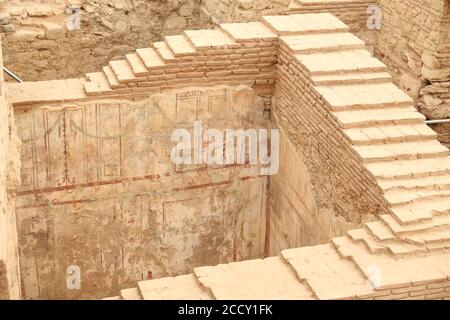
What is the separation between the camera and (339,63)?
750 centimetres

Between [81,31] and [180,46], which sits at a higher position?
[180,46]

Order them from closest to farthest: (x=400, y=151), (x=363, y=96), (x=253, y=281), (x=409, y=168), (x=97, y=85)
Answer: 1. (x=253, y=281)
2. (x=409, y=168)
3. (x=400, y=151)
4. (x=363, y=96)
5. (x=97, y=85)

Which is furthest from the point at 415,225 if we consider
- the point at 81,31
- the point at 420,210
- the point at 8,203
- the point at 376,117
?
the point at 81,31

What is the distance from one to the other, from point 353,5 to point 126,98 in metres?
3.71

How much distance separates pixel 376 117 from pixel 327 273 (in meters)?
1.76

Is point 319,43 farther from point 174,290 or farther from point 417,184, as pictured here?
point 174,290

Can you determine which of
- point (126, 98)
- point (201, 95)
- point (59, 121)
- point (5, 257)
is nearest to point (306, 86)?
point (201, 95)

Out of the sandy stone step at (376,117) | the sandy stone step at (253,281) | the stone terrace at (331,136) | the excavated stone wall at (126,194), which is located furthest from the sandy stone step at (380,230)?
the excavated stone wall at (126,194)

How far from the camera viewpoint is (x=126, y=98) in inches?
303

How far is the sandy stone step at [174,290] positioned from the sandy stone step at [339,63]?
2521 millimetres

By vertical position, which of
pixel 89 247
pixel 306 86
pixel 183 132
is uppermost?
pixel 306 86

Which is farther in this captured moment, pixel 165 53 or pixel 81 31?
pixel 81 31

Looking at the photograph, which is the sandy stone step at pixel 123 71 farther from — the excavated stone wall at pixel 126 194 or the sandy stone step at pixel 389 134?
the sandy stone step at pixel 389 134
